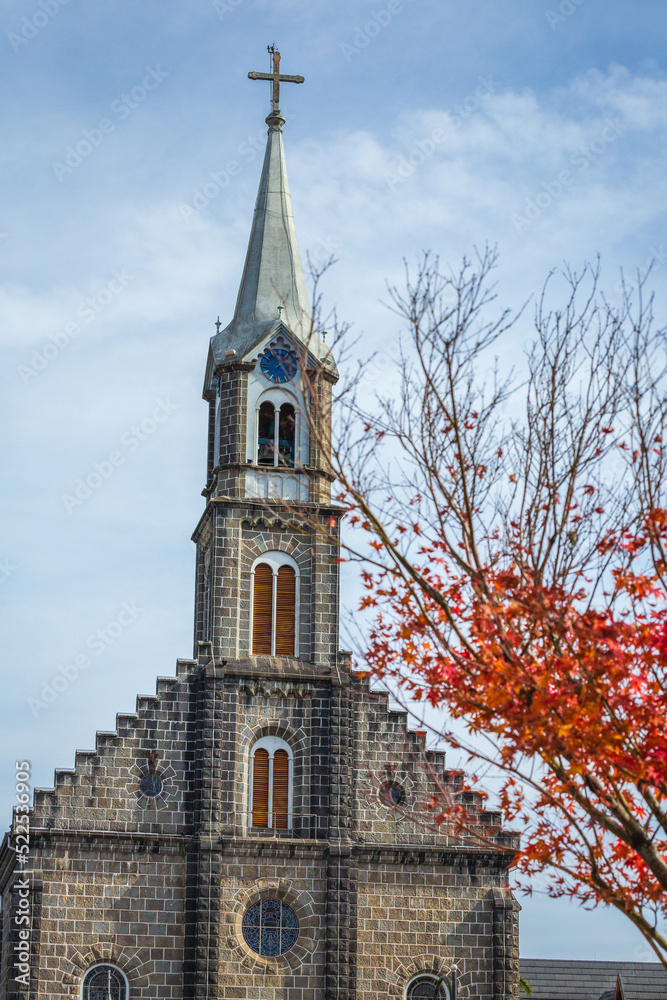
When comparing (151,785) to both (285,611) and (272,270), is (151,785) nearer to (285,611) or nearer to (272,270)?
(285,611)

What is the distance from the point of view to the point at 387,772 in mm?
39438

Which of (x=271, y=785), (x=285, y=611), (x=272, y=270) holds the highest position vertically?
(x=272, y=270)

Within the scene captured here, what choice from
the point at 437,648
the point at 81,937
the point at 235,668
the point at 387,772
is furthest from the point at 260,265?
the point at 437,648

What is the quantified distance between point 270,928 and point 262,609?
29.1 feet

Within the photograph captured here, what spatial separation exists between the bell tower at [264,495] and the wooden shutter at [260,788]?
2.89 m

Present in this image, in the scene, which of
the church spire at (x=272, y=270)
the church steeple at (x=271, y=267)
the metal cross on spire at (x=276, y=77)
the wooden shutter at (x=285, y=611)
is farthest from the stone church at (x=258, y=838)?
the metal cross on spire at (x=276, y=77)

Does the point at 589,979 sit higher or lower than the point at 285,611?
lower

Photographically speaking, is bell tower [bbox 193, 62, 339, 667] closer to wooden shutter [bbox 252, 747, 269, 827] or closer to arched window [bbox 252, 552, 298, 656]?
arched window [bbox 252, 552, 298, 656]

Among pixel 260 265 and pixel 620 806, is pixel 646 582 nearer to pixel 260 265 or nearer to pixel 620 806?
pixel 620 806

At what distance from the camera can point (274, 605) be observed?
134 feet

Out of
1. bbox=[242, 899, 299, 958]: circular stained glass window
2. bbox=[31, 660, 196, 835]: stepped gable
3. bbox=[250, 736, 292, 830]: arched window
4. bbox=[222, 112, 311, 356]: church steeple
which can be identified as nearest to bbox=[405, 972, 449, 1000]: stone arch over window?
bbox=[242, 899, 299, 958]: circular stained glass window

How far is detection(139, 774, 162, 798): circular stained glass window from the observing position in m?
38.7

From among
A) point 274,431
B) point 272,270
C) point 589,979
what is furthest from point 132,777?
point 589,979

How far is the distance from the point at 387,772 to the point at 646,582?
76.5 feet
